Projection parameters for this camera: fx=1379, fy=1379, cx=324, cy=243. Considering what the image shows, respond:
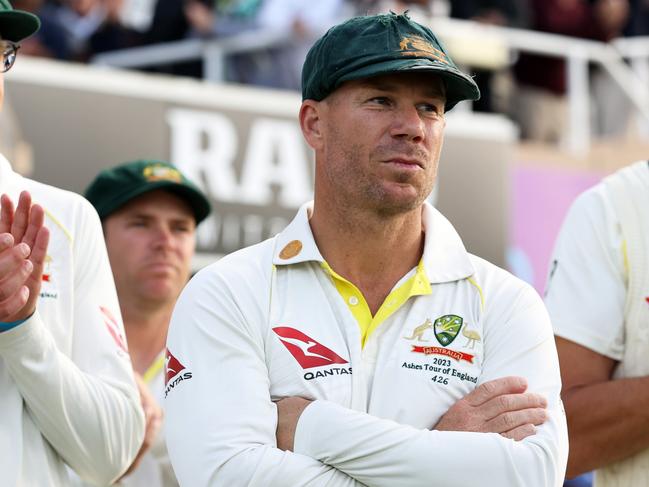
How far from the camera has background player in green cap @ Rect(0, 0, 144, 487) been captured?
10.7 ft

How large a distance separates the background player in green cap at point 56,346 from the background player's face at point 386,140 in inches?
28.0

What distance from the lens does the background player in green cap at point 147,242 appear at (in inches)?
209

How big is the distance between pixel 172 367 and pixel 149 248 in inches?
80.4

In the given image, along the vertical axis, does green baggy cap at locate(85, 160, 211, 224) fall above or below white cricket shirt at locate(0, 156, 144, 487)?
above

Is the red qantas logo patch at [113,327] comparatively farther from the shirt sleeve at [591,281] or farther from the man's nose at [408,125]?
the shirt sleeve at [591,281]

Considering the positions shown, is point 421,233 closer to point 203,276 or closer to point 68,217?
point 203,276

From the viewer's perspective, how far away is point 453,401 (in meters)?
3.27

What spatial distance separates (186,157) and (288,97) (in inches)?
41.6

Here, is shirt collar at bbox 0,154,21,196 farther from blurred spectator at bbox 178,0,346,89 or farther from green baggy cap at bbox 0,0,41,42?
blurred spectator at bbox 178,0,346,89

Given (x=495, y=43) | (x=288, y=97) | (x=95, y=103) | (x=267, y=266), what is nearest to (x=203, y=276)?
(x=267, y=266)

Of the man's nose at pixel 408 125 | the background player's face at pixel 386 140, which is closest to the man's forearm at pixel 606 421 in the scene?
the background player's face at pixel 386 140

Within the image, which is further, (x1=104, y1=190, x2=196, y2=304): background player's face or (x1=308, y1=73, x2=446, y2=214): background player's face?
(x1=104, y1=190, x2=196, y2=304): background player's face

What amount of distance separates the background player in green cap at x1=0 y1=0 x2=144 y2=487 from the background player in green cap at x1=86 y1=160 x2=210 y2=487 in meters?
1.57

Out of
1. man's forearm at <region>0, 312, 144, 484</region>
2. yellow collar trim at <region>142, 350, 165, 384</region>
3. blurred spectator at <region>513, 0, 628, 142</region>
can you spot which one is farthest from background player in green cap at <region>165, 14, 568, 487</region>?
blurred spectator at <region>513, 0, 628, 142</region>
